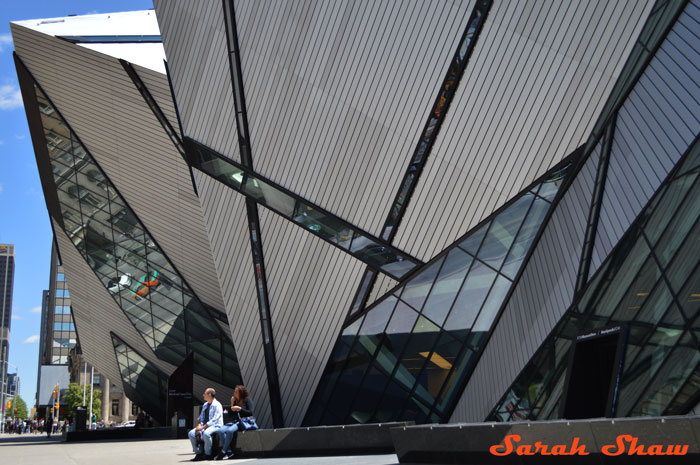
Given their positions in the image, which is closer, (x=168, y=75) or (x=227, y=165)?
(x=227, y=165)

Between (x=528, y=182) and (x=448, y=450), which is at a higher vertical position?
(x=528, y=182)

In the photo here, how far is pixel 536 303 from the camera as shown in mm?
16375

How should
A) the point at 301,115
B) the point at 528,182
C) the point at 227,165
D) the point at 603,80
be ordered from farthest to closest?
the point at 227,165
the point at 301,115
the point at 528,182
the point at 603,80

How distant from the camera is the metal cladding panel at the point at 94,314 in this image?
131 feet

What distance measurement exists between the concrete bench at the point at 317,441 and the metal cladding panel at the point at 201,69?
9.75 m

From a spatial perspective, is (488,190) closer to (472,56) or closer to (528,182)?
(528,182)

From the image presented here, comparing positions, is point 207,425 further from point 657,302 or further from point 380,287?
point 657,302

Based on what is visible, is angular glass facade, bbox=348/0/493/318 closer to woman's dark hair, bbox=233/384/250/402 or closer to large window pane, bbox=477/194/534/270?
large window pane, bbox=477/194/534/270

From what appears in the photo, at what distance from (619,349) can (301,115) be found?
35.8 ft

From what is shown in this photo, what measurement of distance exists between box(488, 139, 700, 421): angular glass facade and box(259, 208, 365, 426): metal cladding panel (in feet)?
24.1

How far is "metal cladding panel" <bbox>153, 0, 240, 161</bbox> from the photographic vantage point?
2108cm

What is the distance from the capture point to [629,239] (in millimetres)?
13023

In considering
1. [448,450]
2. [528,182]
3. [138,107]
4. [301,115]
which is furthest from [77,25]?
[448,450]

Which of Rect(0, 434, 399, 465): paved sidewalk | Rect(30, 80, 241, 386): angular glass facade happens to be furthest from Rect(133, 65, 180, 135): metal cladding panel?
Rect(0, 434, 399, 465): paved sidewalk
